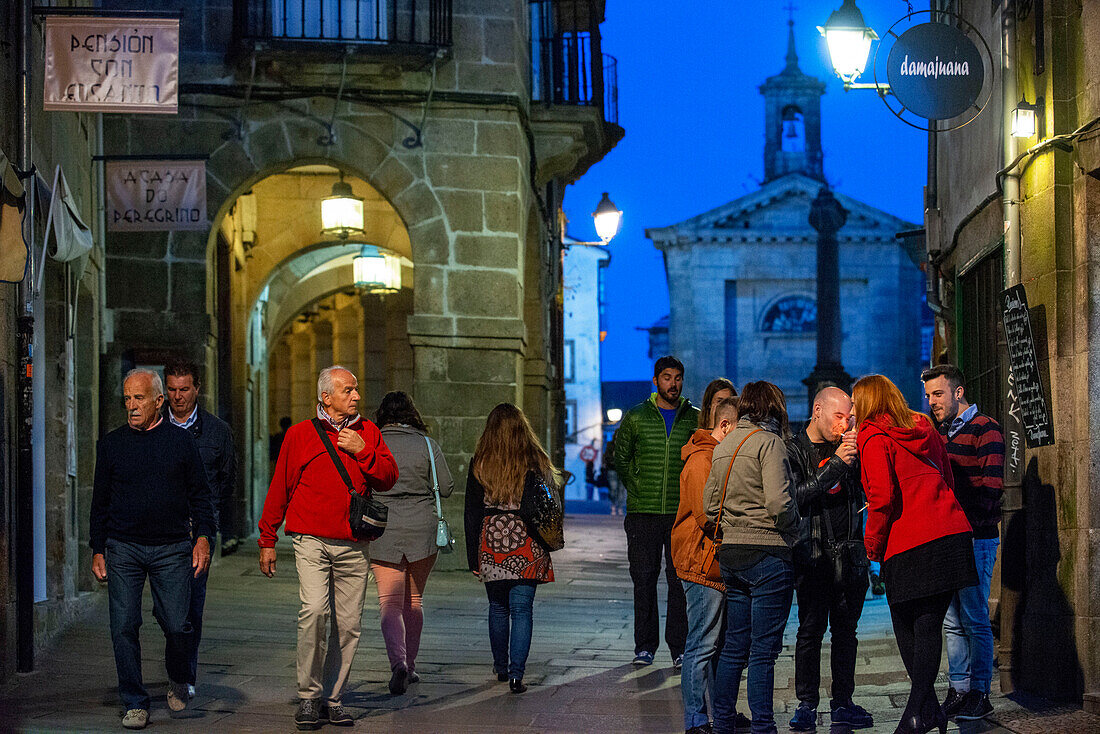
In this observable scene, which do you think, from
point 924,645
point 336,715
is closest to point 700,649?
point 924,645

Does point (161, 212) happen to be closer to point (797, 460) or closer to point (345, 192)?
point (345, 192)

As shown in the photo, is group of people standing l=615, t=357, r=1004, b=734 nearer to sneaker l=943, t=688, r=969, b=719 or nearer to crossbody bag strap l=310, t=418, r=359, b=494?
sneaker l=943, t=688, r=969, b=719

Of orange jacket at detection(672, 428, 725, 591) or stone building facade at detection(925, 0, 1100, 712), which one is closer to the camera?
orange jacket at detection(672, 428, 725, 591)

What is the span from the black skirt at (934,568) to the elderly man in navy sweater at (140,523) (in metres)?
3.38

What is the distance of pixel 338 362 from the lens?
27328 mm

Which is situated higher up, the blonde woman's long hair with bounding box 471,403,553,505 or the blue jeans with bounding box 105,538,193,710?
the blonde woman's long hair with bounding box 471,403,553,505

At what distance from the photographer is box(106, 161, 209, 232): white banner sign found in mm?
12297

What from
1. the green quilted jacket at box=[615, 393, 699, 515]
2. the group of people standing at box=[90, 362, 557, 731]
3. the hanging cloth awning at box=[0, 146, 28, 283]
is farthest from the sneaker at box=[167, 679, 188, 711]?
the green quilted jacket at box=[615, 393, 699, 515]

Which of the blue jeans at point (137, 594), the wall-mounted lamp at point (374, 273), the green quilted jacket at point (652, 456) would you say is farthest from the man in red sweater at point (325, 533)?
the wall-mounted lamp at point (374, 273)

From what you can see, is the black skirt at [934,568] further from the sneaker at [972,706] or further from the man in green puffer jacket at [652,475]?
the man in green puffer jacket at [652,475]

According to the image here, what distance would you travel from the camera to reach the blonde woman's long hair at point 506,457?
325 inches

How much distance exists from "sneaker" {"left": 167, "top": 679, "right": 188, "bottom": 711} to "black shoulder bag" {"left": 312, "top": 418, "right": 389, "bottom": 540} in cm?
128

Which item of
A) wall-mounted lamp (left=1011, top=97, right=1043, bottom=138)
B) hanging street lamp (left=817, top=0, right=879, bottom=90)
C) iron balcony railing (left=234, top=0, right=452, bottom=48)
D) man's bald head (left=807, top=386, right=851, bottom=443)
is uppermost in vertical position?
iron balcony railing (left=234, top=0, right=452, bottom=48)

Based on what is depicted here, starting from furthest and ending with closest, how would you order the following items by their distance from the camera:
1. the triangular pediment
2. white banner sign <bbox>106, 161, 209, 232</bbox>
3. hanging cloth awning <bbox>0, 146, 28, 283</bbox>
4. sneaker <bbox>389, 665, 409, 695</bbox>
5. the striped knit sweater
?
1. the triangular pediment
2. white banner sign <bbox>106, 161, 209, 232</bbox>
3. sneaker <bbox>389, 665, 409, 695</bbox>
4. hanging cloth awning <bbox>0, 146, 28, 283</bbox>
5. the striped knit sweater
